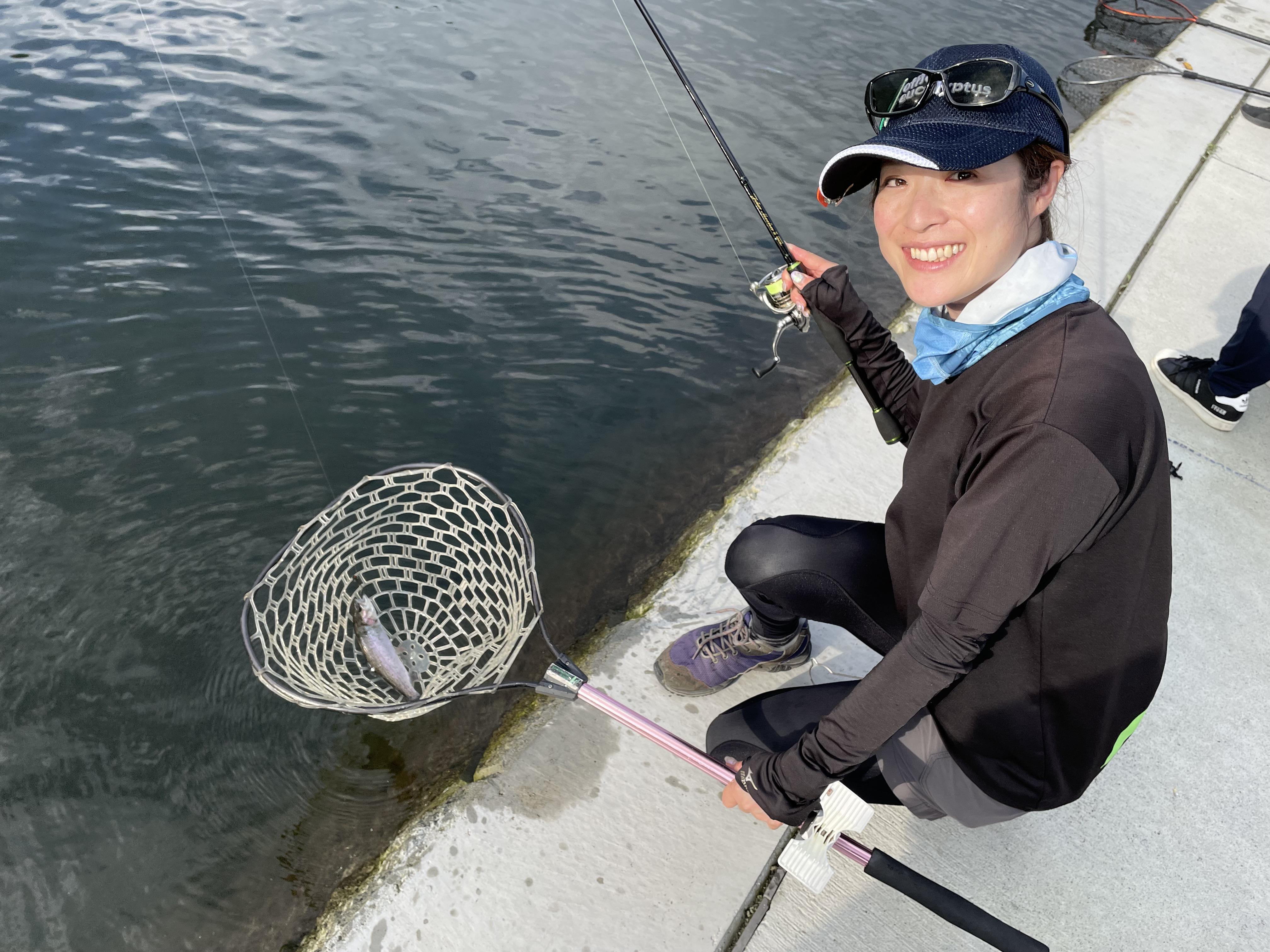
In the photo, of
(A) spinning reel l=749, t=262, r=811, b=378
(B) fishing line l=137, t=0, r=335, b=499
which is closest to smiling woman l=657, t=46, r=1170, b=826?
(A) spinning reel l=749, t=262, r=811, b=378

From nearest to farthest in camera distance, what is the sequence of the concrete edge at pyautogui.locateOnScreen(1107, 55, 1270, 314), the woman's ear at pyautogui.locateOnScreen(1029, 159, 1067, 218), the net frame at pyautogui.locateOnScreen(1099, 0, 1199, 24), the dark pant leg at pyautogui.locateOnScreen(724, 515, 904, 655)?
the woman's ear at pyautogui.locateOnScreen(1029, 159, 1067, 218) < the dark pant leg at pyautogui.locateOnScreen(724, 515, 904, 655) < the concrete edge at pyautogui.locateOnScreen(1107, 55, 1270, 314) < the net frame at pyautogui.locateOnScreen(1099, 0, 1199, 24)

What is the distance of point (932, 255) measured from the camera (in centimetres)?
192

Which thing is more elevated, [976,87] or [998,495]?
[976,87]

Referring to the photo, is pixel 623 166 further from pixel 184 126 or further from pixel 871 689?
pixel 871 689

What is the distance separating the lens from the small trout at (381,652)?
3072mm

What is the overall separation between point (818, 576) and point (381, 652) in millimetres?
1635

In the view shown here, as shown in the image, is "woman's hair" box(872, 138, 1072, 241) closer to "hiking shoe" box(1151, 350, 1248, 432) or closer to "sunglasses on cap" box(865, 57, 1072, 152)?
"sunglasses on cap" box(865, 57, 1072, 152)

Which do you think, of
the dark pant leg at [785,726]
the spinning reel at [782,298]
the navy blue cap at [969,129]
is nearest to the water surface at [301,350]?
the dark pant leg at [785,726]

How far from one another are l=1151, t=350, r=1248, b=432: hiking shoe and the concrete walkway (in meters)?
0.78

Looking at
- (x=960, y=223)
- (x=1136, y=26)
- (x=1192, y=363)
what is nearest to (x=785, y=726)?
(x=960, y=223)

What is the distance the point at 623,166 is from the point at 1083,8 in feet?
28.3

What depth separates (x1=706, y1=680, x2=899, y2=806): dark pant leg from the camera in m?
2.32

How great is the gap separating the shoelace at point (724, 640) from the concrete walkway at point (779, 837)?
0.17 m

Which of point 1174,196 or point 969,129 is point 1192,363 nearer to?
point 1174,196
